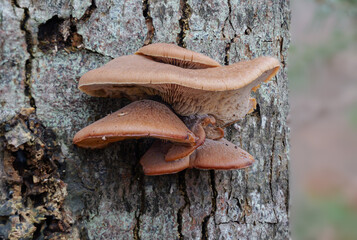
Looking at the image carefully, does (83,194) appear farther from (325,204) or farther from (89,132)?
(325,204)

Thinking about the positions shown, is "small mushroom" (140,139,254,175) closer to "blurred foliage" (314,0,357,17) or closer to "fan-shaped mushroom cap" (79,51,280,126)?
"fan-shaped mushroom cap" (79,51,280,126)

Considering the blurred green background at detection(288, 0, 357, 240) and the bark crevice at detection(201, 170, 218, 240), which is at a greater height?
the bark crevice at detection(201, 170, 218, 240)

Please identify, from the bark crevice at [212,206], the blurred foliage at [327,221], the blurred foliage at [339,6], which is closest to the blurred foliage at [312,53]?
the blurred foliage at [339,6]

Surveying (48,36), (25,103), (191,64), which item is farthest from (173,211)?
(48,36)

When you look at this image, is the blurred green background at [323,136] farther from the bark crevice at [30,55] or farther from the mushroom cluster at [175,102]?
the bark crevice at [30,55]

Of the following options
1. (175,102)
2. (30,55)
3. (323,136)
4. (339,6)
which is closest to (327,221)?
(323,136)

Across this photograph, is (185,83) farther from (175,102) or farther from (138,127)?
(175,102)

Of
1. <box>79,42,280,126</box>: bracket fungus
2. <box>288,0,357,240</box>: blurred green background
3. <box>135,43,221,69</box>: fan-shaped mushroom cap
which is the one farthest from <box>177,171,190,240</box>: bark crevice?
<box>288,0,357,240</box>: blurred green background
